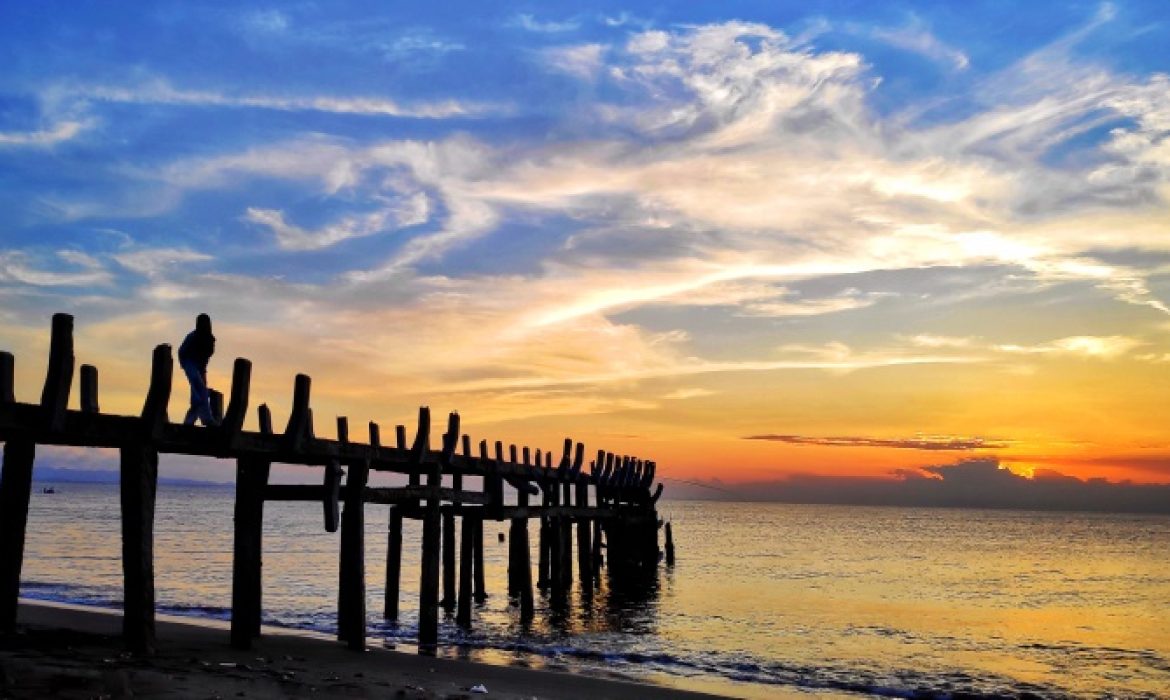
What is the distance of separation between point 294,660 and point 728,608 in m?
20.9

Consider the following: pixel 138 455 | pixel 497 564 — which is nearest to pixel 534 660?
pixel 138 455

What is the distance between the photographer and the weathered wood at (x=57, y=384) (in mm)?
8961

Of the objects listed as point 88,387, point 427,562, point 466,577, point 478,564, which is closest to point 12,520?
point 88,387

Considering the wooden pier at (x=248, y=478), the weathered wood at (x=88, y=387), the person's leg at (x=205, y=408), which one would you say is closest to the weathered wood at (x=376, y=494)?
the wooden pier at (x=248, y=478)

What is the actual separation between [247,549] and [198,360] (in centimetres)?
256

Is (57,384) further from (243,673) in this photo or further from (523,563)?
(523,563)

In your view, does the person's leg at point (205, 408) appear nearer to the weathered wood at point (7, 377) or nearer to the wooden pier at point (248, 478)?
the wooden pier at point (248, 478)

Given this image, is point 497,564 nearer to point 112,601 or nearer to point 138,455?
point 112,601

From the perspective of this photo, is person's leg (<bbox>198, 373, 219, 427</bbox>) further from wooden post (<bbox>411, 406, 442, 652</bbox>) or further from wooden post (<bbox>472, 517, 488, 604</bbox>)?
wooden post (<bbox>472, 517, 488, 604</bbox>)

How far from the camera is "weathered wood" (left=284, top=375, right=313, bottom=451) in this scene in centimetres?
1222

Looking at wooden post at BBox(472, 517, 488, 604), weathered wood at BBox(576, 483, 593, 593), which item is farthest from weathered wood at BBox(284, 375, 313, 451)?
weathered wood at BBox(576, 483, 593, 593)

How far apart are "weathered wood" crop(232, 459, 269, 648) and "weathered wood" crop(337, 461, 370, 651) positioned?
1.32m

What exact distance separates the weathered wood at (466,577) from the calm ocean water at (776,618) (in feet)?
1.19

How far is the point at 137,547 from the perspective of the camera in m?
10.1
